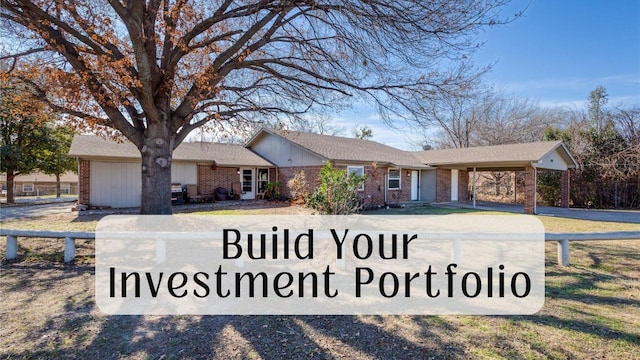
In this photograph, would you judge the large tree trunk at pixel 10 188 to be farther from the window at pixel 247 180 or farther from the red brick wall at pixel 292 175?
the red brick wall at pixel 292 175

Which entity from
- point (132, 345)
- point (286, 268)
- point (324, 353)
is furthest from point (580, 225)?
point (132, 345)

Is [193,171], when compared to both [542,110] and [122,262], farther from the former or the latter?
[542,110]

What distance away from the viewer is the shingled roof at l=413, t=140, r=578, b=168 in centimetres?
1541

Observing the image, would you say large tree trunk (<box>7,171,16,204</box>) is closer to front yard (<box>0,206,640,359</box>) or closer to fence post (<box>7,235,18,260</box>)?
fence post (<box>7,235,18,260</box>)

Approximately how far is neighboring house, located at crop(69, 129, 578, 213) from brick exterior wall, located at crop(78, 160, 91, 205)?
36 millimetres

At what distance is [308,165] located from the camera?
57.6 ft

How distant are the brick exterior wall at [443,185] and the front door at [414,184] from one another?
1156mm

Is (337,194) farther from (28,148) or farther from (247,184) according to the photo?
(28,148)

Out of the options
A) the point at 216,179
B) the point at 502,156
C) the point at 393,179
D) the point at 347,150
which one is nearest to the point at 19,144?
the point at 216,179

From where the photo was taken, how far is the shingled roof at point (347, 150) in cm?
1688

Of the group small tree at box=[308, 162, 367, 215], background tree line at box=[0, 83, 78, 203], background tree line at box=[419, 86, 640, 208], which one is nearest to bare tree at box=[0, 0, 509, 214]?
small tree at box=[308, 162, 367, 215]

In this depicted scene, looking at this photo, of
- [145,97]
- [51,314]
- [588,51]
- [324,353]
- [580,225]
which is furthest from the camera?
[588,51]

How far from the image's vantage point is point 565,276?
18.3ft

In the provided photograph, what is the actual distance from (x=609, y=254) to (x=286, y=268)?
7.02 m
